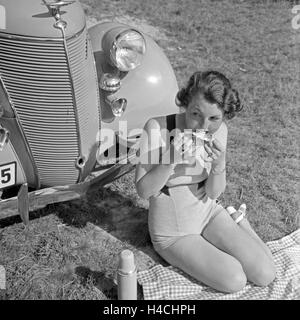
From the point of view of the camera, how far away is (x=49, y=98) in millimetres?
2973

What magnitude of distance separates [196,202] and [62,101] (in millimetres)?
1040

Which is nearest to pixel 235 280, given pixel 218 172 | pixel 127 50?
pixel 218 172

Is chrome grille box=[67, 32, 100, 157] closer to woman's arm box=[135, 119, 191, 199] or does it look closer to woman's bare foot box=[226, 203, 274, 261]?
woman's arm box=[135, 119, 191, 199]

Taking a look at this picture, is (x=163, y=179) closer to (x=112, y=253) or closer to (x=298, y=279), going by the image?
(x=112, y=253)

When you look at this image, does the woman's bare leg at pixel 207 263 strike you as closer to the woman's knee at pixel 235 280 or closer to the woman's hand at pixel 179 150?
the woman's knee at pixel 235 280

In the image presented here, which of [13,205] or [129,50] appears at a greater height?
[129,50]

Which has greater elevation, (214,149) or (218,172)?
(214,149)

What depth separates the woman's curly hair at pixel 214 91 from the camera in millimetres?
2824

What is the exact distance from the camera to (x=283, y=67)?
6543 millimetres

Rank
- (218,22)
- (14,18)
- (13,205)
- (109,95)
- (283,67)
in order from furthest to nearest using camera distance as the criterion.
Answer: (218,22) < (283,67) < (109,95) < (13,205) < (14,18)

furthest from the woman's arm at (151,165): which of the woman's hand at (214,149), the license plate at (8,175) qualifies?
the license plate at (8,175)

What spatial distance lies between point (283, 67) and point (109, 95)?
367 cm

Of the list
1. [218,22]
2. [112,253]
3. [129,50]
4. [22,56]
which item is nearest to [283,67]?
[218,22]

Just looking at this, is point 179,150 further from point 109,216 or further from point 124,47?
point 109,216
